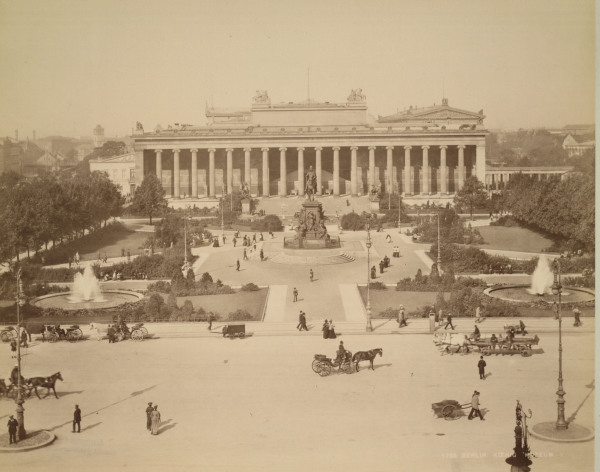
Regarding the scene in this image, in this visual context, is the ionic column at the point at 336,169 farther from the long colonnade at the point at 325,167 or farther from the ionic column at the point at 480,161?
the ionic column at the point at 480,161

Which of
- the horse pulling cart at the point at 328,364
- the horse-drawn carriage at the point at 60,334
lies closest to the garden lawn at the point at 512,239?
the horse pulling cart at the point at 328,364

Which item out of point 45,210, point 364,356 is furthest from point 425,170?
point 364,356

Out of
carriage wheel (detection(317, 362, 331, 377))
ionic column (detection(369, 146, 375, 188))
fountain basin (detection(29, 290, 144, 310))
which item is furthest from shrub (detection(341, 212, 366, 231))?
carriage wheel (detection(317, 362, 331, 377))

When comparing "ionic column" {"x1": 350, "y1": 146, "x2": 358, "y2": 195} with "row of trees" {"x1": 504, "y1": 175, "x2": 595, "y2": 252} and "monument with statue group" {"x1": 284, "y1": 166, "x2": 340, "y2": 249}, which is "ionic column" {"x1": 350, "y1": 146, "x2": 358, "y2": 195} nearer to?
"row of trees" {"x1": 504, "y1": 175, "x2": 595, "y2": 252}

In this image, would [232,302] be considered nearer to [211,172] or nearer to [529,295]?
[529,295]

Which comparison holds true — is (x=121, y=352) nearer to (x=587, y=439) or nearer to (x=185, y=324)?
(x=185, y=324)

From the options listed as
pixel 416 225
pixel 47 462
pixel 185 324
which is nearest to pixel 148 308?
pixel 185 324

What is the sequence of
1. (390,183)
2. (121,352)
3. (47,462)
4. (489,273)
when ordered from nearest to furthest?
1. (47,462)
2. (121,352)
3. (489,273)
4. (390,183)
